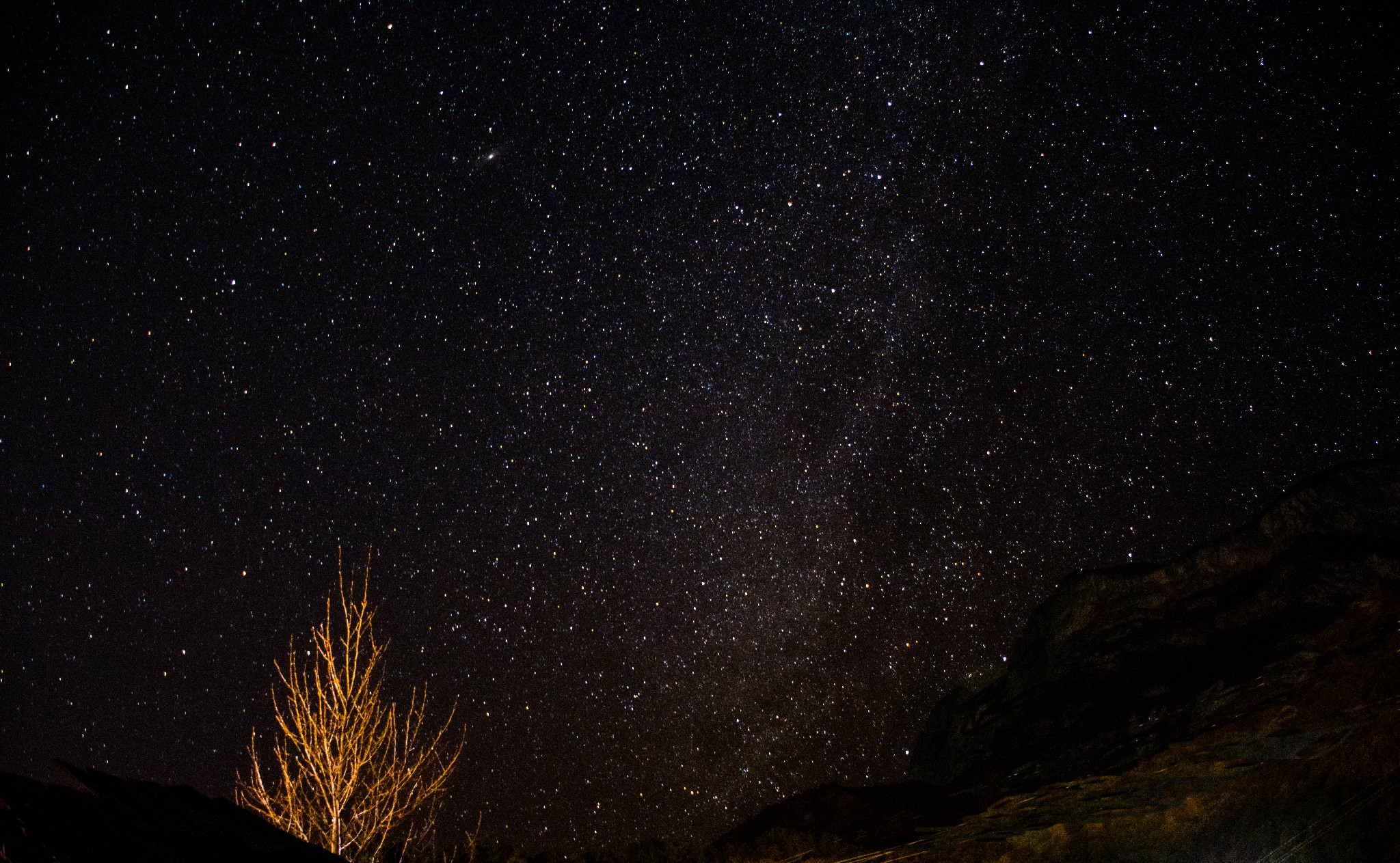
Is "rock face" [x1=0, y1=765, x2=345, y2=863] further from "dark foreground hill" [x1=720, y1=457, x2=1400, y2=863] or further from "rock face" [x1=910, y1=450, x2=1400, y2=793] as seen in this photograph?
"rock face" [x1=910, y1=450, x2=1400, y2=793]

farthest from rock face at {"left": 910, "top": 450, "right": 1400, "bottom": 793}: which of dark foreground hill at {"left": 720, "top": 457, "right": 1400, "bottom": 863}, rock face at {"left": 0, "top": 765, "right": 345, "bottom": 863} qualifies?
rock face at {"left": 0, "top": 765, "right": 345, "bottom": 863}

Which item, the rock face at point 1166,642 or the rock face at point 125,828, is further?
the rock face at point 1166,642

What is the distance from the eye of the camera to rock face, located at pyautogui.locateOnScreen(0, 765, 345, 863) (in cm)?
343

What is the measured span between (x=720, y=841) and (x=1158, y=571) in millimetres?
11921

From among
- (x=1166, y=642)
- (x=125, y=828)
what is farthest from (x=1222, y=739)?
(x=125, y=828)

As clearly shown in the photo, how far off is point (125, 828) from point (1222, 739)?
14.7 metres

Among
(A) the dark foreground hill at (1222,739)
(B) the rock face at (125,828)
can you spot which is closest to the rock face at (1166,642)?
(A) the dark foreground hill at (1222,739)

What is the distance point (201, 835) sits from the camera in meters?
4.26

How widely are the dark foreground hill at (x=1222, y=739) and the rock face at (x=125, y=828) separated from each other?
9.38 meters

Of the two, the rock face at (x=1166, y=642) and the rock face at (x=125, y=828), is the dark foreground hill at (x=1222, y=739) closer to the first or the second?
the rock face at (x=1166, y=642)

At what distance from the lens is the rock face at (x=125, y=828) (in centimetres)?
343

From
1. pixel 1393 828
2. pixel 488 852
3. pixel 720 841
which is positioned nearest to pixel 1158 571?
pixel 1393 828

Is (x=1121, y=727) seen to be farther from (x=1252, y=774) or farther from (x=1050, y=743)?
(x=1252, y=774)

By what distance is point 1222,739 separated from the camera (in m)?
12.6
